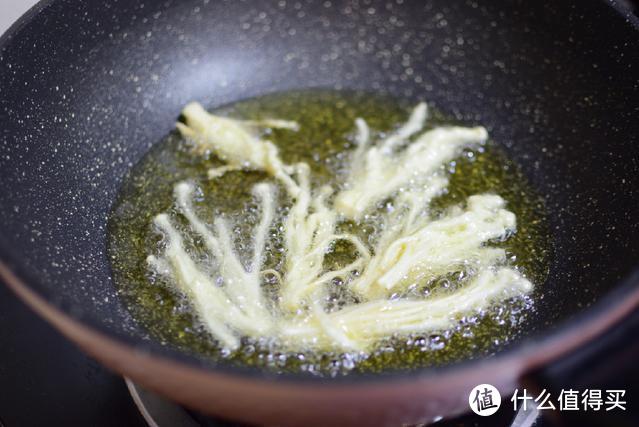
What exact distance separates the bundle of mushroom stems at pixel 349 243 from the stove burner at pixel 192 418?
0.37 feet

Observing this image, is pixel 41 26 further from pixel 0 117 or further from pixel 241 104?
pixel 241 104

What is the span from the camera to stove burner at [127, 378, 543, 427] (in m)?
1.05

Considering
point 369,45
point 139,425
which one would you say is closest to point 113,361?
point 139,425

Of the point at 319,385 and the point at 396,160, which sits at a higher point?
the point at 396,160

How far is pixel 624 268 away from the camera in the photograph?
114 centimetres

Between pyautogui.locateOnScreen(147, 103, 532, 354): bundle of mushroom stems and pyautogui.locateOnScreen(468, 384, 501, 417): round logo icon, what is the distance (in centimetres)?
15

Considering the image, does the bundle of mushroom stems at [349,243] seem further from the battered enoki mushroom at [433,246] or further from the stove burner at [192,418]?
the stove burner at [192,418]

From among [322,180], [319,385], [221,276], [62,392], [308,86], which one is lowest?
[319,385]

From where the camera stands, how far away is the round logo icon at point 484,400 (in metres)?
0.87

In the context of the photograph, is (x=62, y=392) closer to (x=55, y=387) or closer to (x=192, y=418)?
(x=55, y=387)

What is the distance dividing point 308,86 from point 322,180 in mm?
307

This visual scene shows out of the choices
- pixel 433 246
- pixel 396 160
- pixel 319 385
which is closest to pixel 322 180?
pixel 396 160

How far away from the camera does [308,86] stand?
160 centimetres

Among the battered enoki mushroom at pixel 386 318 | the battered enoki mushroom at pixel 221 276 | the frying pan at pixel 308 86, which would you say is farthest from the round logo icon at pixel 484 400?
the battered enoki mushroom at pixel 221 276
